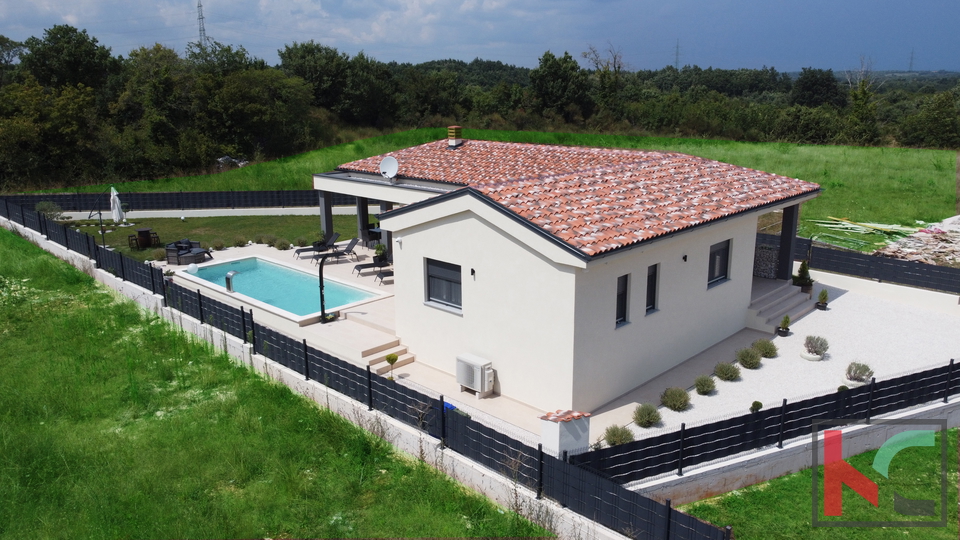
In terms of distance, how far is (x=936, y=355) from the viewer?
1595cm

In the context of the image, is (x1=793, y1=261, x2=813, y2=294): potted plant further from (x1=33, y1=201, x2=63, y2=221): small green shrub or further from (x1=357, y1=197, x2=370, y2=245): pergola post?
(x1=33, y1=201, x2=63, y2=221): small green shrub

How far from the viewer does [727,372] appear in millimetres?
14672

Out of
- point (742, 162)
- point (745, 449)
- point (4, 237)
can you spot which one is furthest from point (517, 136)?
point (745, 449)

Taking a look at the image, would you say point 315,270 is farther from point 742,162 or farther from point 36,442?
point 742,162

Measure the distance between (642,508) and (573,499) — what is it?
114 cm

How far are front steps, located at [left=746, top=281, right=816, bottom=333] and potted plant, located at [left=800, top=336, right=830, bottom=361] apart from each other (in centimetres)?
174

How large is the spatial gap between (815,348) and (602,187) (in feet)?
21.0

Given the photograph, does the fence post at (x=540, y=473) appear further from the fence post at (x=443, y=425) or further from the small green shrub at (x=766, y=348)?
the small green shrub at (x=766, y=348)

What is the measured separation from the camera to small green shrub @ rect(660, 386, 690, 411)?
13219 millimetres

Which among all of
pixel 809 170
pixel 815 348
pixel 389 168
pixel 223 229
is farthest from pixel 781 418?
pixel 809 170

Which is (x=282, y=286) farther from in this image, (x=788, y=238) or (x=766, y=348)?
(x=788, y=238)

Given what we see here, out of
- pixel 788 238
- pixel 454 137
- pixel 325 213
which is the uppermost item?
pixel 454 137

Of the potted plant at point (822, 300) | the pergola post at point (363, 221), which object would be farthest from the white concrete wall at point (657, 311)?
the pergola post at point (363, 221)

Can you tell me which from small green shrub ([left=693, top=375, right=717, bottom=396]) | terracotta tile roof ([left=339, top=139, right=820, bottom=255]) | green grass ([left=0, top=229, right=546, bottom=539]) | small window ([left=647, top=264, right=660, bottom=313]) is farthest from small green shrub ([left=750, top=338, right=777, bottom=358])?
green grass ([left=0, top=229, right=546, bottom=539])
